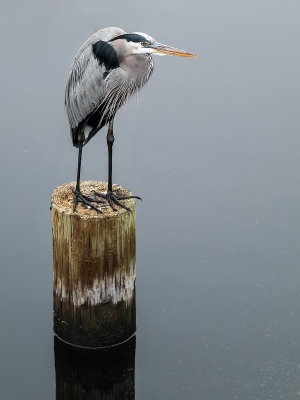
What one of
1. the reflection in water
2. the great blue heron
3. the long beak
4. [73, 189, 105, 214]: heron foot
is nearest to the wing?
the great blue heron

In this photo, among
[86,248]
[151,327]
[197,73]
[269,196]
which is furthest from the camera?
[197,73]

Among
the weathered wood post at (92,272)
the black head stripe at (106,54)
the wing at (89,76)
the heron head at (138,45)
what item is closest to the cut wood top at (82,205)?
the weathered wood post at (92,272)

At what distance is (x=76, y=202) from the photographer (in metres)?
5.37

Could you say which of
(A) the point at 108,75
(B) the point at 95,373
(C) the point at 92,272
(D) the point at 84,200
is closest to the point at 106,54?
(A) the point at 108,75

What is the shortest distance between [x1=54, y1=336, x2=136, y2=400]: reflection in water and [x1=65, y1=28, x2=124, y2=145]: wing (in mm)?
1569

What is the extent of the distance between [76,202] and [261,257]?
2093 millimetres

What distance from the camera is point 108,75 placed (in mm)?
5461

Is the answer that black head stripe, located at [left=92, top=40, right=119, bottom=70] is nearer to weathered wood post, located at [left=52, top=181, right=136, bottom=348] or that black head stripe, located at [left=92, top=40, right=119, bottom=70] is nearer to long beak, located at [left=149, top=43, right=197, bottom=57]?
long beak, located at [left=149, top=43, right=197, bottom=57]

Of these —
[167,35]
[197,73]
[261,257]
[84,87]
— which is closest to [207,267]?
[261,257]

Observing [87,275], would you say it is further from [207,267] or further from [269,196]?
[269,196]

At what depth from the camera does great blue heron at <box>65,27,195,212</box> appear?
5.35 m

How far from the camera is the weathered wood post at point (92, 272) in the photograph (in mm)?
5203

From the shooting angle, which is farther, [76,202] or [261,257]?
[261,257]

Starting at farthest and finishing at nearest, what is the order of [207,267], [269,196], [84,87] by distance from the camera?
1. [269,196]
2. [207,267]
3. [84,87]
